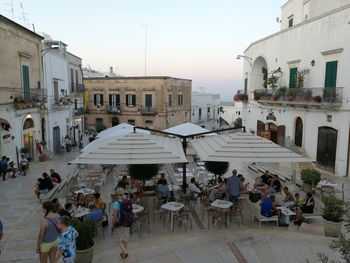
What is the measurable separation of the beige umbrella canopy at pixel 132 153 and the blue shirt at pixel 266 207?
263cm

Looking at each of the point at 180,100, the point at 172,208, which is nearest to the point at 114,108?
the point at 180,100

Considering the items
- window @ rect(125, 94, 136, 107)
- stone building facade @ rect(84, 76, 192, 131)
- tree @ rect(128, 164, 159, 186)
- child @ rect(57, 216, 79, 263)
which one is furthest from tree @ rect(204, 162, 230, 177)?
window @ rect(125, 94, 136, 107)

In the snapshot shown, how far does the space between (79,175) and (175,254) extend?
9.07 meters

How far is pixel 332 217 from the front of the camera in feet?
27.0

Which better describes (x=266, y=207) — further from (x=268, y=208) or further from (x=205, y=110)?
(x=205, y=110)

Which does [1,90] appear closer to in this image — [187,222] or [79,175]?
[79,175]

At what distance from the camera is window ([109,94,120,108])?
41.0 meters

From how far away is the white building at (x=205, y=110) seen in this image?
2302 inches

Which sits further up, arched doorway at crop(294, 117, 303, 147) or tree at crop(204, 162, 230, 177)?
arched doorway at crop(294, 117, 303, 147)

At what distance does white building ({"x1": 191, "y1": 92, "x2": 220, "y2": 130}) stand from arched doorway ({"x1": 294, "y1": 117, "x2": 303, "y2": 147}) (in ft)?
115

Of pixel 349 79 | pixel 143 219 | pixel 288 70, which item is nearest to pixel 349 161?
pixel 349 79

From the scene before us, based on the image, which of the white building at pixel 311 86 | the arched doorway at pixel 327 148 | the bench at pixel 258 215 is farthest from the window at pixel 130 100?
the bench at pixel 258 215

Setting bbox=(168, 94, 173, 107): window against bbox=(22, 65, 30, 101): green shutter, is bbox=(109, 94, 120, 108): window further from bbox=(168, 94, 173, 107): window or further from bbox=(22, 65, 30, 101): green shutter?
bbox=(22, 65, 30, 101): green shutter

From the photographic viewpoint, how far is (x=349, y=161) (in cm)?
1639
